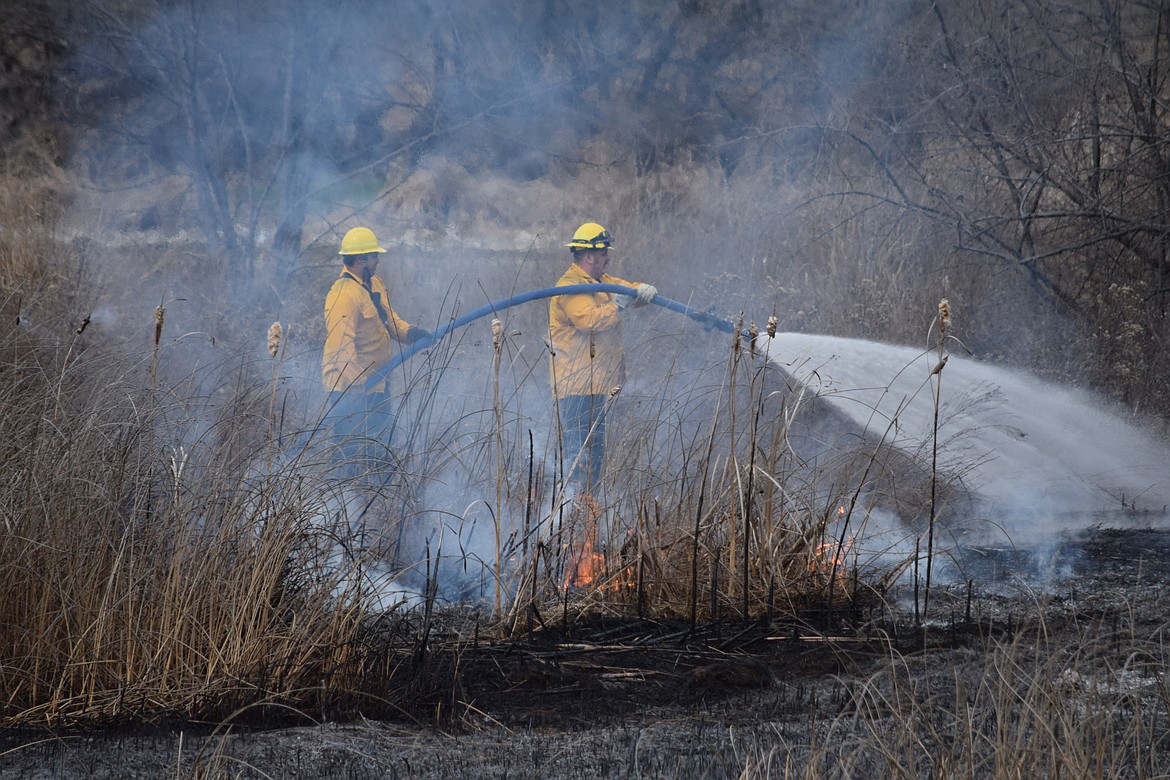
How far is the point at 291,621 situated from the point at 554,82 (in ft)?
35.1

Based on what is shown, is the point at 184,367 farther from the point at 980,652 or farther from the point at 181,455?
the point at 980,652

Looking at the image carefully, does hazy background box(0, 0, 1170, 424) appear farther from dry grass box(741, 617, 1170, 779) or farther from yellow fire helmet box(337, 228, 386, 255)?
dry grass box(741, 617, 1170, 779)

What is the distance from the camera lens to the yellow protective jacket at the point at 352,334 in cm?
679

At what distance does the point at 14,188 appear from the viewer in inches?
560

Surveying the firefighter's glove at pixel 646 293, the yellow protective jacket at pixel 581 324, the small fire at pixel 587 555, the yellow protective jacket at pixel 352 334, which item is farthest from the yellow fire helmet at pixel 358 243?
the small fire at pixel 587 555

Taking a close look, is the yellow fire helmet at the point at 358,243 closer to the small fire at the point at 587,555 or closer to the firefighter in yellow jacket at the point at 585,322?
the firefighter in yellow jacket at the point at 585,322

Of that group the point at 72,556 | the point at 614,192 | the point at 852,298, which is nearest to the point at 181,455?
the point at 72,556

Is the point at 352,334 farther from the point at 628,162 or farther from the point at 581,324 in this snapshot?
the point at 628,162

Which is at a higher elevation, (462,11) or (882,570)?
(462,11)

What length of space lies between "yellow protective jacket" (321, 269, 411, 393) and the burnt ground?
264 cm

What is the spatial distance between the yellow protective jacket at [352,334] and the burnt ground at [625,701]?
2.64 m

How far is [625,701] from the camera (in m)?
3.75

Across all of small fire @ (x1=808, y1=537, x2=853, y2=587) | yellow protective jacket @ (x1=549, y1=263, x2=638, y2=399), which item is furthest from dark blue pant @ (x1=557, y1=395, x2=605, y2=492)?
small fire @ (x1=808, y1=537, x2=853, y2=587)

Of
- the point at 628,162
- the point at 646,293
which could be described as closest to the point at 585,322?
the point at 646,293
